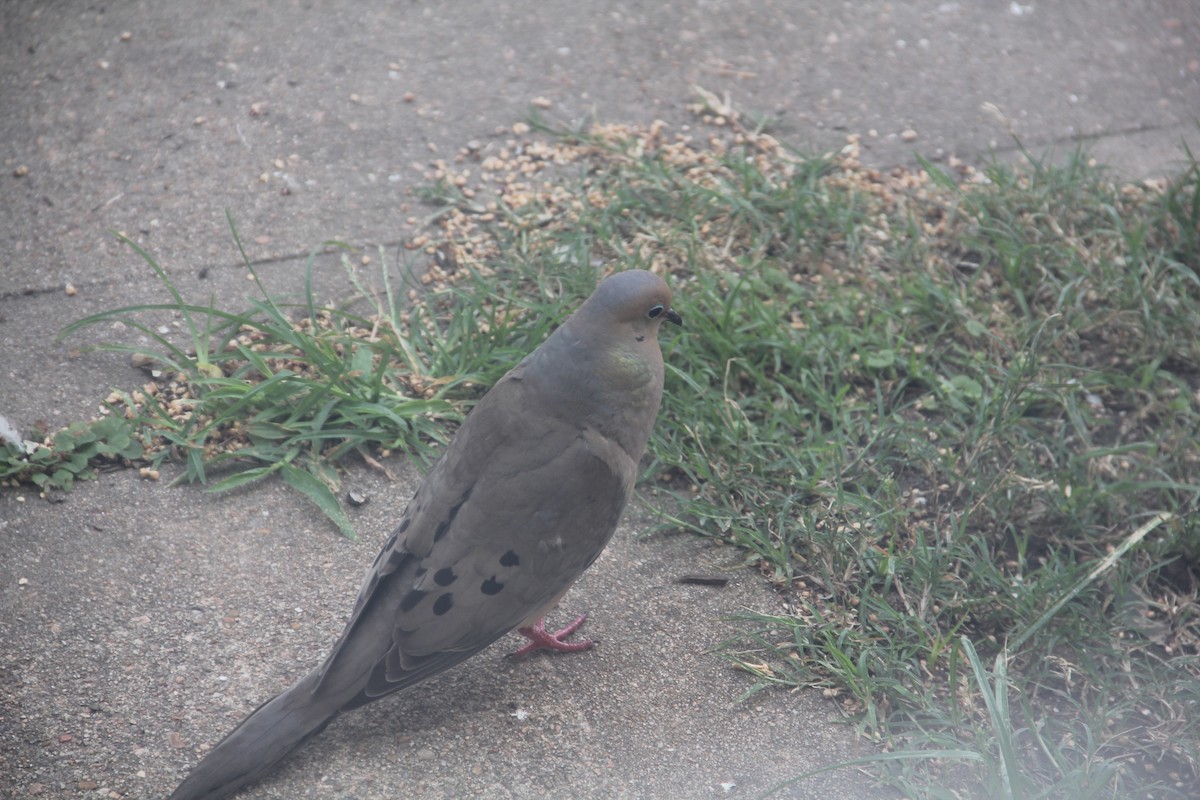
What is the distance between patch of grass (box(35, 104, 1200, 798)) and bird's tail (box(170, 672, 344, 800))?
0.99 m

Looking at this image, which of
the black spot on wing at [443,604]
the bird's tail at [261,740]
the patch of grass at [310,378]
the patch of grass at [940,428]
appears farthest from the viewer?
the patch of grass at [310,378]

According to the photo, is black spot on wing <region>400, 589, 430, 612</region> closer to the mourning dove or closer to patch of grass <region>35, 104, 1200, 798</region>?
the mourning dove

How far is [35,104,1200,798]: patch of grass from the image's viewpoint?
116 inches

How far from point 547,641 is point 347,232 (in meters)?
2.03

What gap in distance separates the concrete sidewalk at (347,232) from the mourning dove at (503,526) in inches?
6.6

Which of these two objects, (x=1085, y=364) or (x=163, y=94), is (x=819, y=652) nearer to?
(x=1085, y=364)

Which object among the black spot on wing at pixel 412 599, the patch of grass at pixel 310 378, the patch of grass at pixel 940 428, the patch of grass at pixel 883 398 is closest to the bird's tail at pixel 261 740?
the black spot on wing at pixel 412 599

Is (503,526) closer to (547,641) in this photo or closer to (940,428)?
(547,641)

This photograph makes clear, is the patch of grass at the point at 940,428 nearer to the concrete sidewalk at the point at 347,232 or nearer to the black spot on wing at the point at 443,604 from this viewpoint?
the concrete sidewalk at the point at 347,232

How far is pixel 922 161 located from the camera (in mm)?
4570

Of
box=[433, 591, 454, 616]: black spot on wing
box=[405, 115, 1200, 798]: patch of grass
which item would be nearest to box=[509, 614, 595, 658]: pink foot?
box=[433, 591, 454, 616]: black spot on wing

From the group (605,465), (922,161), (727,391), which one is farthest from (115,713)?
(922,161)

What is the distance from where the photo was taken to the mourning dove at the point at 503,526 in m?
2.54

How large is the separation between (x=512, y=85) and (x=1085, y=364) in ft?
9.10
